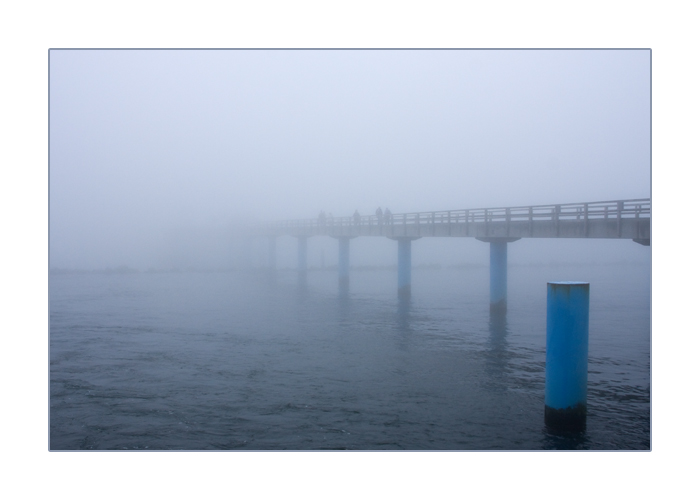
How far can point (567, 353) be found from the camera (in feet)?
34.9

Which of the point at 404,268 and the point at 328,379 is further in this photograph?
the point at 404,268

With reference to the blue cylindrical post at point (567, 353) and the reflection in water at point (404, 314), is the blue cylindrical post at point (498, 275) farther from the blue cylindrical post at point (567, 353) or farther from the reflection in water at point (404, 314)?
the blue cylindrical post at point (567, 353)

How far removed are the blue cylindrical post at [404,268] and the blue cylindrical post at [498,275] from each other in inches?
363

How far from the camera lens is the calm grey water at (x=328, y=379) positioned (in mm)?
11094

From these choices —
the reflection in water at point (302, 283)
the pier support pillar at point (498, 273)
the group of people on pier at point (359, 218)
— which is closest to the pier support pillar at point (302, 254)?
the reflection in water at point (302, 283)

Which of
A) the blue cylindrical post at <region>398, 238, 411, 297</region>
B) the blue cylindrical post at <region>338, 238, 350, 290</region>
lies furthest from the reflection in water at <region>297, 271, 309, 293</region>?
the blue cylindrical post at <region>398, 238, 411, 297</region>

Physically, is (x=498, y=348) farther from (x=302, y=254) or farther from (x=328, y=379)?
(x=302, y=254)

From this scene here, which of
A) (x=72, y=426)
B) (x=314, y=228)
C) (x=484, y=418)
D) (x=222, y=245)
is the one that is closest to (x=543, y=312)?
(x=484, y=418)

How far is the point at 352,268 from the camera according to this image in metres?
80.6

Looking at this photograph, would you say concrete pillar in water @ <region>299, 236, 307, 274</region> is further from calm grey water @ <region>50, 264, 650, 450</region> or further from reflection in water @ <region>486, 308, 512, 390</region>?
reflection in water @ <region>486, 308, 512, 390</region>

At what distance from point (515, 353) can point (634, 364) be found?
372cm

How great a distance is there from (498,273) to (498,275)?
4.5 inches

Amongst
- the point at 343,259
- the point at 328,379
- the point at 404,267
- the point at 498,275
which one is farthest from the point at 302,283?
the point at 328,379

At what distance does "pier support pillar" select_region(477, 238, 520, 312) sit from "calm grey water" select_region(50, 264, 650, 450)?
95 cm
